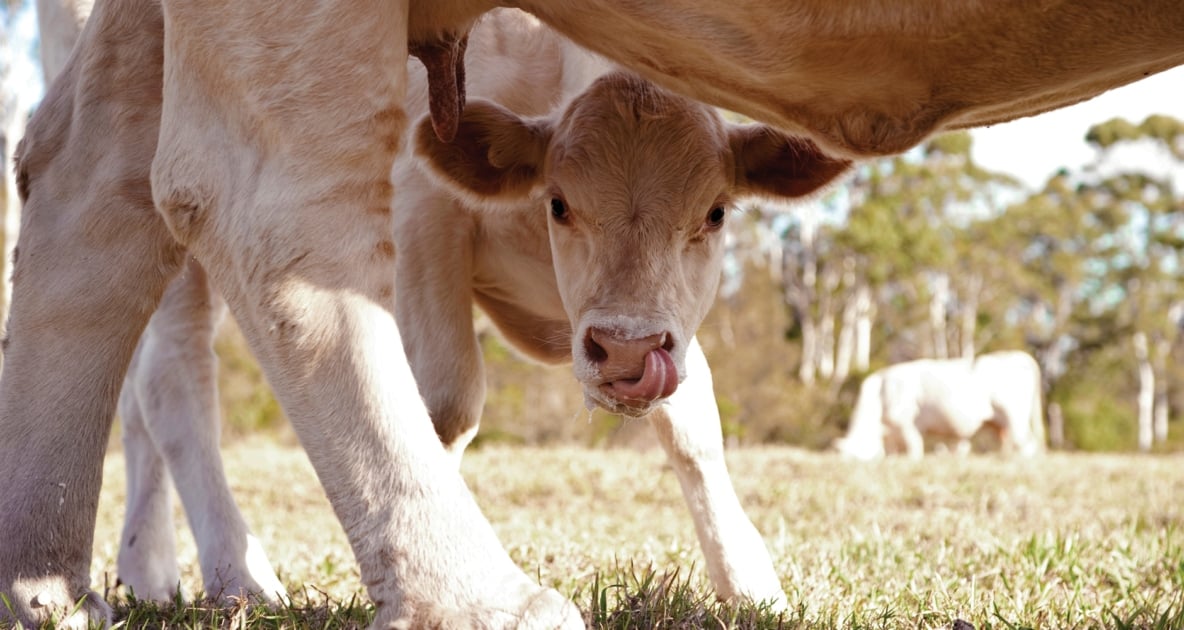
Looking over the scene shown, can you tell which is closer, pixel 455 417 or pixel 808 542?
pixel 455 417

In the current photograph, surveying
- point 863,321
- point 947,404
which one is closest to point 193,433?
point 947,404

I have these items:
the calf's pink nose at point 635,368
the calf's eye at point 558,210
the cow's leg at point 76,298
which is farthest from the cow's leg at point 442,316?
the cow's leg at point 76,298

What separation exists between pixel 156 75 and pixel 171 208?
0.77 meters

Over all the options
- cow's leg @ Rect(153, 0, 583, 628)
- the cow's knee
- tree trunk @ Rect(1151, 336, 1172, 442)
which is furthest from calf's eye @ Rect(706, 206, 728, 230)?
tree trunk @ Rect(1151, 336, 1172, 442)

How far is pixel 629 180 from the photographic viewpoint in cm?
356

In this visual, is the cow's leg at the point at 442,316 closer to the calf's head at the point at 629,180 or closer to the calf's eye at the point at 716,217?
the calf's head at the point at 629,180

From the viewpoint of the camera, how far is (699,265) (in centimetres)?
365

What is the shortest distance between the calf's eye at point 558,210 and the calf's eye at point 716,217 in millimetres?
436

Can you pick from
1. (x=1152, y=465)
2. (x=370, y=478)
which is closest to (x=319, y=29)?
(x=370, y=478)

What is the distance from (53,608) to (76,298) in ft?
2.24

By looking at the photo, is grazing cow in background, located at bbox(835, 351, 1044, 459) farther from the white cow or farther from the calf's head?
the calf's head

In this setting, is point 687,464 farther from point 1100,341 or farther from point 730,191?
point 1100,341

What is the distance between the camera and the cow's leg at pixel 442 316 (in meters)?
4.04

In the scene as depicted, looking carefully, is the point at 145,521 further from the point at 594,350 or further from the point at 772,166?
the point at 772,166
